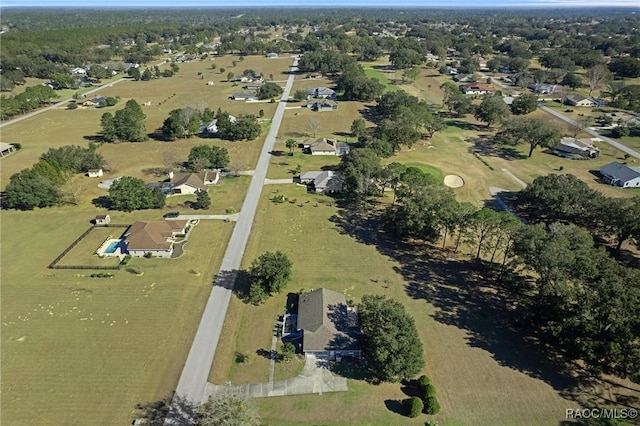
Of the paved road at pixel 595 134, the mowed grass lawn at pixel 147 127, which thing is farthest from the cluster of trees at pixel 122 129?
the paved road at pixel 595 134

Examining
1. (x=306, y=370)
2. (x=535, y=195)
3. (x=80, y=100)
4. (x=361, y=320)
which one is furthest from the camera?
(x=80, y=100)

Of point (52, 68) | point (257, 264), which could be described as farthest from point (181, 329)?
point (52, 68)

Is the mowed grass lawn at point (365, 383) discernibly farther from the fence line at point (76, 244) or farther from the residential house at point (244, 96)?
the residential house at point (244, 96)

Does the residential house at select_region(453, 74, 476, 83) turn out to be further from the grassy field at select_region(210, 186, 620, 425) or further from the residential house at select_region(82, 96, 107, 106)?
the residential house at select_region(82, 96, 107, 106)

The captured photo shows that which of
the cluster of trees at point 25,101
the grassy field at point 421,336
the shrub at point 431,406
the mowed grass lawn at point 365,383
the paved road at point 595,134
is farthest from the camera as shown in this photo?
the cluster of trees at point 25,101

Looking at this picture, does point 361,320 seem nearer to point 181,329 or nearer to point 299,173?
point 181,329

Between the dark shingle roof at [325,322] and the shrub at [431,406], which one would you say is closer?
the shrub at [431,406]

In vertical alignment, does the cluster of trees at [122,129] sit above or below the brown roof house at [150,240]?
above
